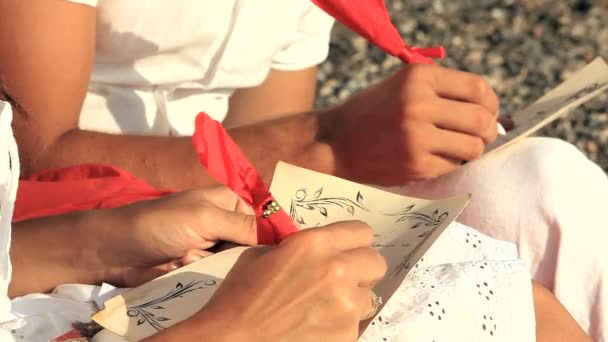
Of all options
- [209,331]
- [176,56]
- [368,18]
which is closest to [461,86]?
[368,18]

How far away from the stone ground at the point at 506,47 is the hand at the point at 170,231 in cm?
132

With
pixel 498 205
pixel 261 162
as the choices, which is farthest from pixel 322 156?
pixel 498 205

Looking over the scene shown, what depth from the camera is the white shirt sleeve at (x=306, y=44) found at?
1463mm

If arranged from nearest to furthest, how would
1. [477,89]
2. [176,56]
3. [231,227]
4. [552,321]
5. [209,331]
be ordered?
1. [209,331]
2. [231,227]
3. [552,321]
4. [477,89]
5. [176,56]

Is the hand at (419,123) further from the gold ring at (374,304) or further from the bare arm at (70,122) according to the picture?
the gold ring at (374,304)

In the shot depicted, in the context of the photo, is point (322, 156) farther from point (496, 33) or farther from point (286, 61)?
point (496, 33)

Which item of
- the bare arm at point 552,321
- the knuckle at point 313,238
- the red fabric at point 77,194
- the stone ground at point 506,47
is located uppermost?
the knuckle at point 313,238

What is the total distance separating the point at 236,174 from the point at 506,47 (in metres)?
1.68

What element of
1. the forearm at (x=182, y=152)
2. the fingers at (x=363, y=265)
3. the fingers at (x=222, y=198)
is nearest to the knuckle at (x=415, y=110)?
the forearm at (x=182, y=152)

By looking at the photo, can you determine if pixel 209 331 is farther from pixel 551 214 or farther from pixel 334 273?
pixel 551 214

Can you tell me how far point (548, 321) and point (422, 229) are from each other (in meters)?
0.20

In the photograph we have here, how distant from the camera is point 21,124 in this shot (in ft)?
3.50

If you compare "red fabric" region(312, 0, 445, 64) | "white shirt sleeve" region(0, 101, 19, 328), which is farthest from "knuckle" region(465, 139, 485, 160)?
"white shirt sleeve" region(0, 101, 19, 328)

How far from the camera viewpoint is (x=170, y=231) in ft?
2.88
